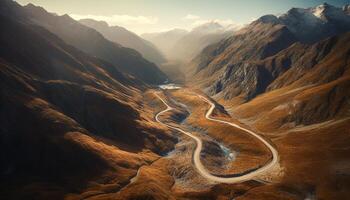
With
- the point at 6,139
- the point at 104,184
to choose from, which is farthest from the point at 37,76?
the point at 104,184

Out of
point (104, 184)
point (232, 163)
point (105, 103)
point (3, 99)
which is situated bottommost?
point (232, 163)

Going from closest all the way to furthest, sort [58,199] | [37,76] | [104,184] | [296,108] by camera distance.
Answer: [58,199] < [104,184] < [37,76] < [296,108]

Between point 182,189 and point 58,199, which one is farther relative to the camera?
point 182,189

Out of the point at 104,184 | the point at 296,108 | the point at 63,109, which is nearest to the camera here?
the point at 104,184

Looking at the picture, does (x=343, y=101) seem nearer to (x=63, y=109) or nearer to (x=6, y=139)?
(x=63, y=109)

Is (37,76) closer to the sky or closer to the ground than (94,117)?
closer to the sky

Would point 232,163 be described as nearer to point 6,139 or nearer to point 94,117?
point 94,117
